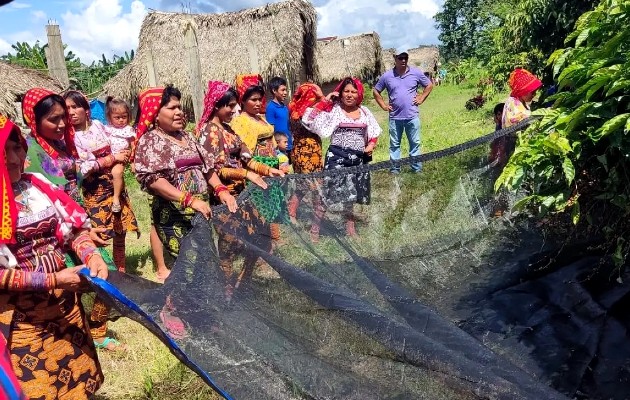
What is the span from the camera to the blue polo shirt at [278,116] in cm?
623

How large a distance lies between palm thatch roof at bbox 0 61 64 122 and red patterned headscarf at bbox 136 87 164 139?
442 cm

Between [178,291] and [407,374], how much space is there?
2.87ft

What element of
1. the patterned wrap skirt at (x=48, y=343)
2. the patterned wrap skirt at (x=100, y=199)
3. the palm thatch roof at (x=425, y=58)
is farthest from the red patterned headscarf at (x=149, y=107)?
the palm thatch roof at (x=425, y=58)

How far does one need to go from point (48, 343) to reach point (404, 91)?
222 inches

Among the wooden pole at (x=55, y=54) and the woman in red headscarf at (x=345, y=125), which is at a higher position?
the wooden pole at (x=55, y=54)

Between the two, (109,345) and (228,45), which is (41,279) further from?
(228,45)

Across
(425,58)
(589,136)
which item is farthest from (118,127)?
(425,58)

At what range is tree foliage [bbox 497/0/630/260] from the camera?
87.2 inches

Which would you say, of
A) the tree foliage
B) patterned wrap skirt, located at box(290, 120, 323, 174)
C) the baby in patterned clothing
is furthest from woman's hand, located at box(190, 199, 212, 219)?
patterned wrap skirt, located at box(290, 120, 323, 174)

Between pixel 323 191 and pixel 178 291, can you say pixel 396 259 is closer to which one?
pixel 323 191

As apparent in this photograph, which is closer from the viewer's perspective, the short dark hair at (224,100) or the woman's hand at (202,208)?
the woman's hand at (202,208)

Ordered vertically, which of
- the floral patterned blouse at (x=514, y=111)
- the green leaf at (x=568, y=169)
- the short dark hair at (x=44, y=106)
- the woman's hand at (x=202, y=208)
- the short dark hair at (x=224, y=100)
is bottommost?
the woman's hand at (x=202, y=208)

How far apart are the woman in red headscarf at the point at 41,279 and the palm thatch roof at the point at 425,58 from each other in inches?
1591

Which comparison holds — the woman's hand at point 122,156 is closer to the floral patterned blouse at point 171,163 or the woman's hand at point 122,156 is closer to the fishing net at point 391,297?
the floral patterned blouse at point 171,163
